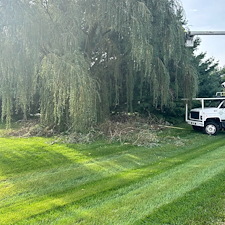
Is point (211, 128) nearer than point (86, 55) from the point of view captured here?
No

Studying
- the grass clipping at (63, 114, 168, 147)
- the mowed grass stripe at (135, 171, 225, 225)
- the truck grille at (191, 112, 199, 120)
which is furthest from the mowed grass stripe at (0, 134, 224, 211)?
the truck grille at (191, 112, 199, 120)

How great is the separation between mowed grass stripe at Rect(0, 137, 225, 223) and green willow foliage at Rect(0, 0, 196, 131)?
3032 mm

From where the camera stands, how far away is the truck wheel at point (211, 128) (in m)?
10.3

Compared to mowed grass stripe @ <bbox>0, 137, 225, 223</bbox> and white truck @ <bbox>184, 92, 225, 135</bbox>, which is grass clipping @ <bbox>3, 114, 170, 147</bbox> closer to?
white truck @ <bbox>184, 92, 225, 135</bbox>

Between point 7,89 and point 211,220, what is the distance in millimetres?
7047

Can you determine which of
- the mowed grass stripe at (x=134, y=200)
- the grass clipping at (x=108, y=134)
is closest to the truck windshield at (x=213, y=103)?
the grass clipping at (x=108, y=134)

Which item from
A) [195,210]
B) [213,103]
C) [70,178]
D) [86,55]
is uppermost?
[86,55]

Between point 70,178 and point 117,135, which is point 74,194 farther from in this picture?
point 117,135

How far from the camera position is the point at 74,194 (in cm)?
402

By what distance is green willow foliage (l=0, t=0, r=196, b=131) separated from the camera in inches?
297

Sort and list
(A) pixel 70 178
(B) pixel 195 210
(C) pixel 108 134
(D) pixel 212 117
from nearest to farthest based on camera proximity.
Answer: (B) pixel 195 210
(A) pixel 70 178
(C) pixel 108 134
(D) pixel 212 117

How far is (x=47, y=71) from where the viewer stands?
289 inches

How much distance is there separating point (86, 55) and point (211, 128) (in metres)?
5.86

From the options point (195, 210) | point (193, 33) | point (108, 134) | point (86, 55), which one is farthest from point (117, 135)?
point (195, 210)
